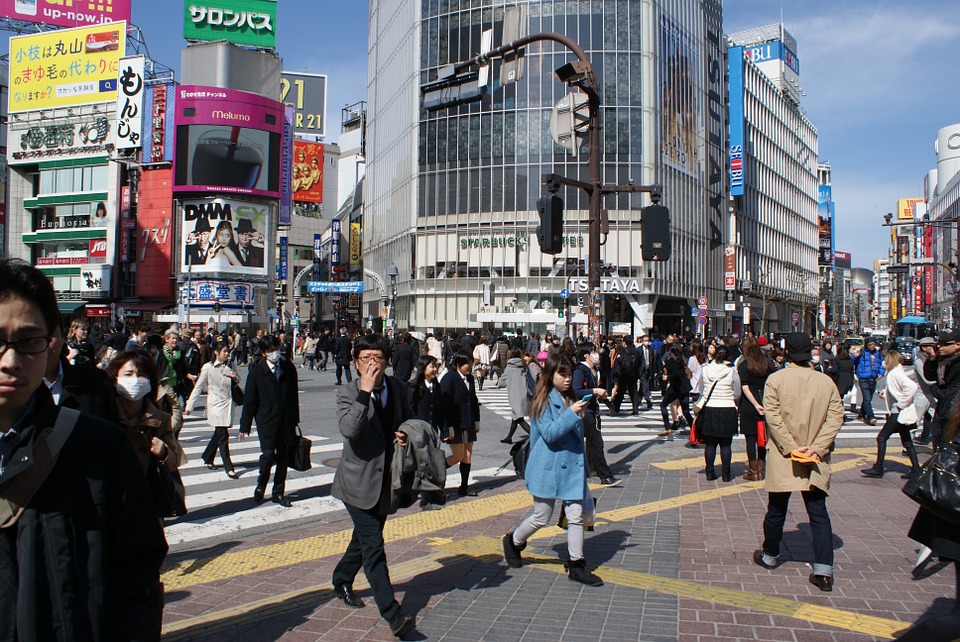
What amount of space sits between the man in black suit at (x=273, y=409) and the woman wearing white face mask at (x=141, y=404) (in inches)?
125

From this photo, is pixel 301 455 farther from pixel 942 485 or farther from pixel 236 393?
pixel 942 485

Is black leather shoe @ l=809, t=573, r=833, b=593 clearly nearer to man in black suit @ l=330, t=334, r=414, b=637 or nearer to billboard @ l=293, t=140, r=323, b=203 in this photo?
man in black suit @ l=330, t=334, r=414, b=637

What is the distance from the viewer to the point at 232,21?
6944cm

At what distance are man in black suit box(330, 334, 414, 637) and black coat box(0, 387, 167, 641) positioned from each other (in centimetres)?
262

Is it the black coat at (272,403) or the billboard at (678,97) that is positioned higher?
the billboard at (678,97)

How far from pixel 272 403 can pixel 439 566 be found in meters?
3.10

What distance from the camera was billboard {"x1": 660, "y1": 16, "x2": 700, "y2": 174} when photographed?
50.2 metres

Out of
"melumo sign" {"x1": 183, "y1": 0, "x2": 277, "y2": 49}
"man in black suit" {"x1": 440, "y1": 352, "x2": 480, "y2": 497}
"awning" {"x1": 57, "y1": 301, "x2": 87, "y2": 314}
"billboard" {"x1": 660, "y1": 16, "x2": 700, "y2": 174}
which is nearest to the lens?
"man in black suit" {"x1": 440, "y1": 352, "x2": 480, "y2": 497}

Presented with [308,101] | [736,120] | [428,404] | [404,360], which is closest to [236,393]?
[428,404]

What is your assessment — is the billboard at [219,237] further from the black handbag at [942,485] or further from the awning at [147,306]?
the black handbag at [942,485]

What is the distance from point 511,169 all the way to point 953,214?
76.8m

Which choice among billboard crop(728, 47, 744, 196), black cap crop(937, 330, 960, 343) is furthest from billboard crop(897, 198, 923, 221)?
black cap crop(937, 330, 960, 343)

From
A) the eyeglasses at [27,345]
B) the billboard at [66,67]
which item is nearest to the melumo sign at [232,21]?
the billboard at [66,67]

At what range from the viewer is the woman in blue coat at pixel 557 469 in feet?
18.2
